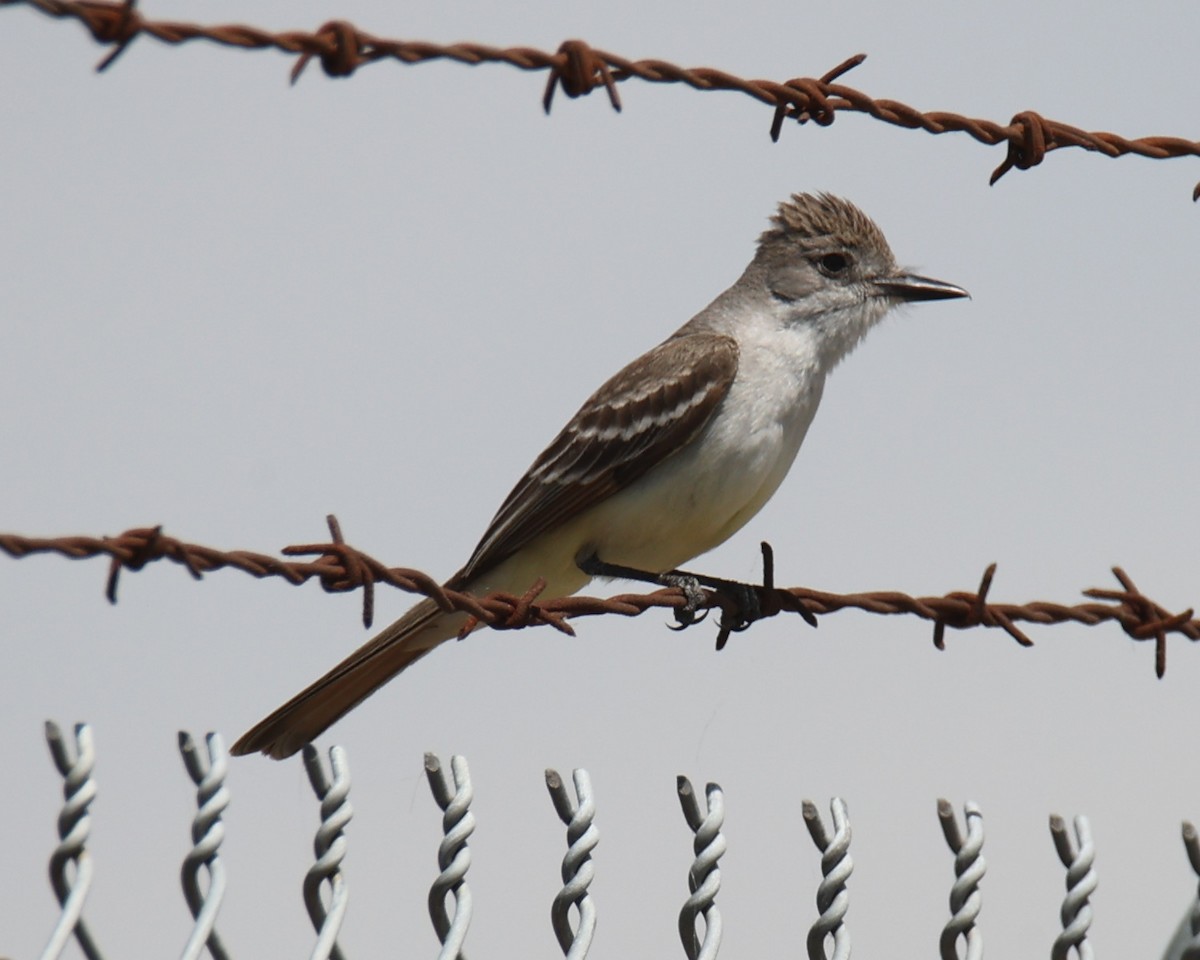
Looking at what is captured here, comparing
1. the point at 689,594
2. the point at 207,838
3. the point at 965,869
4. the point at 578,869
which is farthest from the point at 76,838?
the point at 689,594

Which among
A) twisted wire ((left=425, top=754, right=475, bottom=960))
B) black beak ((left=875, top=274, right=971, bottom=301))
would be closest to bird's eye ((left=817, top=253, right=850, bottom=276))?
black beak ((left=875, top=274, right=971, bottom=301))

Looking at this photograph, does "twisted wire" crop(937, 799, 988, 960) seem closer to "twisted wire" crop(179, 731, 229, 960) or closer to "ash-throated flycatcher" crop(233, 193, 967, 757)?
"twisted wire" crop(179, 731, 229, 960)

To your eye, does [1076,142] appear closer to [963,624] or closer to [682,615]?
[963,624]

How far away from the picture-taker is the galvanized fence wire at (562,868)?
235 centimetres

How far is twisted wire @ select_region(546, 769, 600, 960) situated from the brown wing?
3.32 meters

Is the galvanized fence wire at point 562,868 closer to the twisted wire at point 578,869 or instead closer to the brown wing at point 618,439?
the twisted wire at point 578,869

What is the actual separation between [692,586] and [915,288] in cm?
201

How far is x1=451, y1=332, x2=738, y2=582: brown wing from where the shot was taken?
6.02m

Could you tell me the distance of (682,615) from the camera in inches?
222

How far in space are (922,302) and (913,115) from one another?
3.00m

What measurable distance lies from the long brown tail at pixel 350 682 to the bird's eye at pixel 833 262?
239cm

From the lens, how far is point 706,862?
9.22 ft

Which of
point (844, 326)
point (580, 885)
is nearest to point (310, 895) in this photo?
point (580, 885)

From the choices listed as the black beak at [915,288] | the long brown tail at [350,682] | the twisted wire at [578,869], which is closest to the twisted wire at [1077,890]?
the twisted wire at [578,869]
